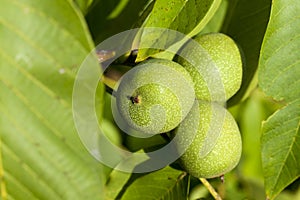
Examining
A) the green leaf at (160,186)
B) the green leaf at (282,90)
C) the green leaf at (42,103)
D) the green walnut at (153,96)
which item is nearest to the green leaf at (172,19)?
the green walnut at (153,96)

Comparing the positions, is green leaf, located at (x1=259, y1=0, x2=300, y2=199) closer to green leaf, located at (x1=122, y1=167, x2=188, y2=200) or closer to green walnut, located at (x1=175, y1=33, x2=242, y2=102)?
green walnut, located at (x1=175, y1=33, x2=242, y2=102)

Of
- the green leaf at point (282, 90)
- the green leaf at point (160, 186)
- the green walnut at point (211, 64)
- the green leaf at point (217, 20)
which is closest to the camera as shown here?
the green leaf at point (282, 90)

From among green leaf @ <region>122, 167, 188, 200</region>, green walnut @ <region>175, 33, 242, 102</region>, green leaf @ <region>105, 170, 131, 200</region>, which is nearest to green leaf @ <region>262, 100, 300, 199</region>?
green walnut @ <region>175, 33, 242, 102</region>

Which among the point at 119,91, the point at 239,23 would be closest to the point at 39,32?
the point at 119,91

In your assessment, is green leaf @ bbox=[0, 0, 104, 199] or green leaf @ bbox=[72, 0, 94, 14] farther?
green leaf @ bbox=[72, 0, 94, 14]

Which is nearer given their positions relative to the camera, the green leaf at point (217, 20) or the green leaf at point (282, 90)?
the green leaf at point (282, 90)

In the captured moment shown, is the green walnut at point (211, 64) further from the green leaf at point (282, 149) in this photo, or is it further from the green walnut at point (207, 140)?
the green leaf at point (282, 149)
